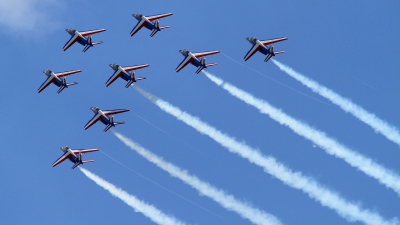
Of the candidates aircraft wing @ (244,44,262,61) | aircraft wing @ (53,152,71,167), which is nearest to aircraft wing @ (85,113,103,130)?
aircraft wing @ (53,152,71,167)

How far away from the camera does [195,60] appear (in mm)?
140000

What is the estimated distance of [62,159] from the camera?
144250 mm

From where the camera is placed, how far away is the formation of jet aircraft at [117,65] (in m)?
140

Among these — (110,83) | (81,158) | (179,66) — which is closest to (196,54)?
(179,66)

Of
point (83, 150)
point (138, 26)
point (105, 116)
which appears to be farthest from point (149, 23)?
point (83, 150)

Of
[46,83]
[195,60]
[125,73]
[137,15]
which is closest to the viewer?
[195,60]

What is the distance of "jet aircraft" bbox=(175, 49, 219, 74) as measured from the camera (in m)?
139

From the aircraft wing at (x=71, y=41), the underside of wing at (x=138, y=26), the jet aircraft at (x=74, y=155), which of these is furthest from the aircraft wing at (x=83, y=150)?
the underside of wing at (x=138, y=26)

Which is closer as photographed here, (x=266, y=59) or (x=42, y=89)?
(x=266, y=59)

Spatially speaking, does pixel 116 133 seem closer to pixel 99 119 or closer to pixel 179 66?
pixel 99 119

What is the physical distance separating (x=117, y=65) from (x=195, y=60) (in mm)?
13198

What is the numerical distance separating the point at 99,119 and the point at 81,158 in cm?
690

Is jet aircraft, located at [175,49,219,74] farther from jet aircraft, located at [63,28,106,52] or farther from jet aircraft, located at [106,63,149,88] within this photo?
jet aircraft, located at [63,28,106,52]

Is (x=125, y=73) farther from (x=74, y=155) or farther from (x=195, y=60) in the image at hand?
(x=74, y=155)
